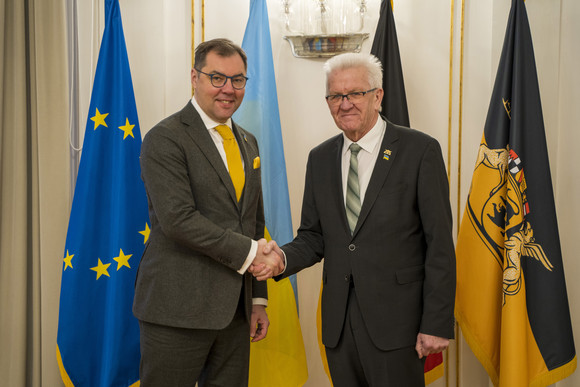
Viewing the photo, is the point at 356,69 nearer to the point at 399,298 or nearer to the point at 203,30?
the point at 399,298

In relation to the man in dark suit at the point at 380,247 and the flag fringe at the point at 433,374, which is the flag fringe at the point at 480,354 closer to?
the flag fringe at the point at 433,374

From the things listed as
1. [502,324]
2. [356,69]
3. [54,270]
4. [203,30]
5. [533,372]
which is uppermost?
[203,30]

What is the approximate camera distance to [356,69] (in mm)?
2059

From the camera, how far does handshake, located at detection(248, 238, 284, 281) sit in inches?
79.8

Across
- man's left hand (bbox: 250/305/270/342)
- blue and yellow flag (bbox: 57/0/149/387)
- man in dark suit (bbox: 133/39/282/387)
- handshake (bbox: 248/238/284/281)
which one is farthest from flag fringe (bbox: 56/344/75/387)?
handshake (bbox: 248/238/284/281)

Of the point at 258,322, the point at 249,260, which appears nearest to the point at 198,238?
the point at 249,260

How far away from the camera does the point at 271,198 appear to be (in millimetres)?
2922

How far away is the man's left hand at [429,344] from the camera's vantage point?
1890mm

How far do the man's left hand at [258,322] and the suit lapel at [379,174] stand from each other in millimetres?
600

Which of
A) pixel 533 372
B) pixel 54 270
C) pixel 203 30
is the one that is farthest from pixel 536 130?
pixel 54 270

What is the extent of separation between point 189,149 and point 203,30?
1.46 m

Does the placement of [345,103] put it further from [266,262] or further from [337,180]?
[266,262]

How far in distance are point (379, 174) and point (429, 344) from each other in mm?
665

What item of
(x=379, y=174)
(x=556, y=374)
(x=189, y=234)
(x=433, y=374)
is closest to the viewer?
(x=189, y=234)
